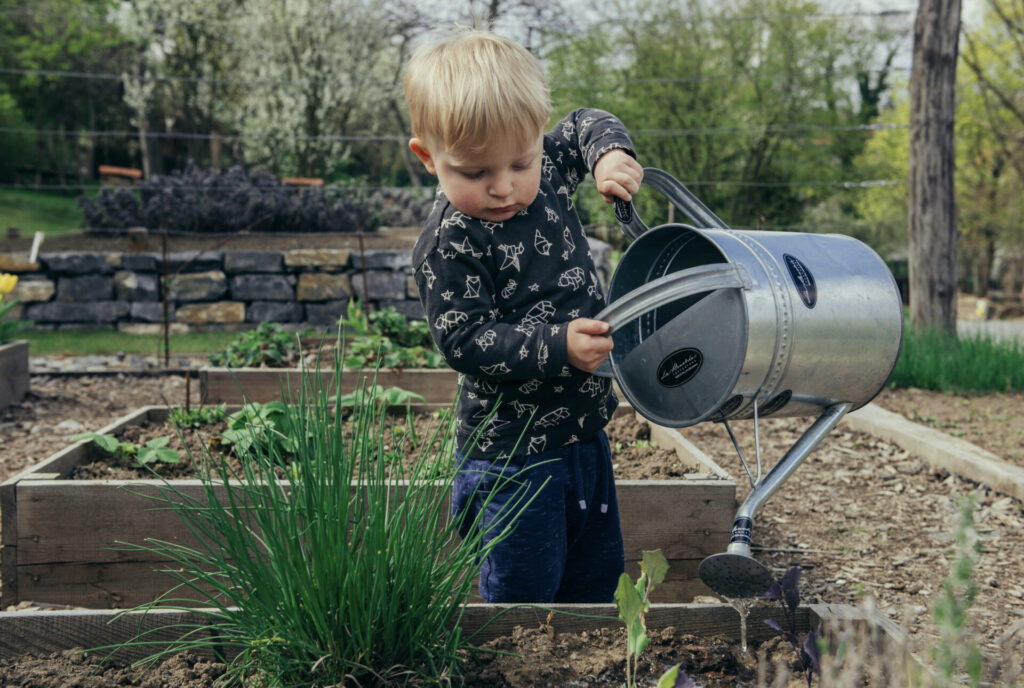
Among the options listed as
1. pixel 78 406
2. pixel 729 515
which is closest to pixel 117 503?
pixel 729 515

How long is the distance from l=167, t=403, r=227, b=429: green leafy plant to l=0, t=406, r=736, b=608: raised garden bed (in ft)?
2.33

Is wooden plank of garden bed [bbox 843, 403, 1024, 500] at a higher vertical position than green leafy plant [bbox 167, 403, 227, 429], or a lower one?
lower

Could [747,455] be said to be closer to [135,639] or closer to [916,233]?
[135,639]

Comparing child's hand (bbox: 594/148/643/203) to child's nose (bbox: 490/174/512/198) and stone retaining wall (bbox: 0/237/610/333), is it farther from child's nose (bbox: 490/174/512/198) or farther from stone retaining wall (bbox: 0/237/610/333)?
stone retaining wall (bbox: 0/237/610/333)

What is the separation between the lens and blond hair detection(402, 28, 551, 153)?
1.43 meters

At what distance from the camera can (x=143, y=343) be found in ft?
26.0

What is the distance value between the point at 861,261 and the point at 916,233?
18.1 feet

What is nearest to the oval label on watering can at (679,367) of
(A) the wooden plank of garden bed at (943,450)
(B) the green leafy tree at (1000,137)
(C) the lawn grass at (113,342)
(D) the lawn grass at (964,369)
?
(A) the wooden plank of garden bed at (943,450)

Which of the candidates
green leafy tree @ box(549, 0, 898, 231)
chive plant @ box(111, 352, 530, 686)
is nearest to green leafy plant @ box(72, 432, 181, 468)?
chive plant @ box(111, 352, 530, 686)

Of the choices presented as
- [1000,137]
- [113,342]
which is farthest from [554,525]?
[1000,137]

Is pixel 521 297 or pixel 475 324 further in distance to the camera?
pixel 521 297

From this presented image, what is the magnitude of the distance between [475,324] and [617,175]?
1.37ft

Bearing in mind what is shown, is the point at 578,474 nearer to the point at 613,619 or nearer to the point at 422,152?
the point at 613,619

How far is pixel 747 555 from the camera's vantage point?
4.22 feet
